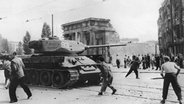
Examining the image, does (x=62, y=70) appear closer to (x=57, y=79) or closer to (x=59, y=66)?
(x=59, y=66)

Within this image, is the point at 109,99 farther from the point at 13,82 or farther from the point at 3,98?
the point at 3,98

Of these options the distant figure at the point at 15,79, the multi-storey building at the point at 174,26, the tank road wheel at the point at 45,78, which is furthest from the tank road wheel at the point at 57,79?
the multi-storey building at the point at 174,26

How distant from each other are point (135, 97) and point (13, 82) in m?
4.30

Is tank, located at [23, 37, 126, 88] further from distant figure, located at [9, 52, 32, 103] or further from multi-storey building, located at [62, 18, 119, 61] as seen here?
multi-storey building, located at [62, 18, 119, 61]

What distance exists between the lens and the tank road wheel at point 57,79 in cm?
1438

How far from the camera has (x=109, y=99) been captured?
10539mm

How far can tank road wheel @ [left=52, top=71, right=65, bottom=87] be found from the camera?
14375 mm

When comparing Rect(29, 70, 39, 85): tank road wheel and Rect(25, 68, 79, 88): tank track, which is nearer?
Rect(25, 68, 79, 88): tank track

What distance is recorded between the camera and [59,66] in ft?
47.3

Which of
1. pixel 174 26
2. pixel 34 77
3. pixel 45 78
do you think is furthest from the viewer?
pixel 174 26

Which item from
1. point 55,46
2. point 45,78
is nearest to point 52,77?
point 45,78

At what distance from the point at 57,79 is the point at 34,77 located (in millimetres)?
2039

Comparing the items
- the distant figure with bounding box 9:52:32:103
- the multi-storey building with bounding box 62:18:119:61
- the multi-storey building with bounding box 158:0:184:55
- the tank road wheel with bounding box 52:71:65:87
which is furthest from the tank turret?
the multi-storey building with bounding box 62:18:119:61

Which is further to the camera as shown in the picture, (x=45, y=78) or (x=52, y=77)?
(x=45, y=78)
